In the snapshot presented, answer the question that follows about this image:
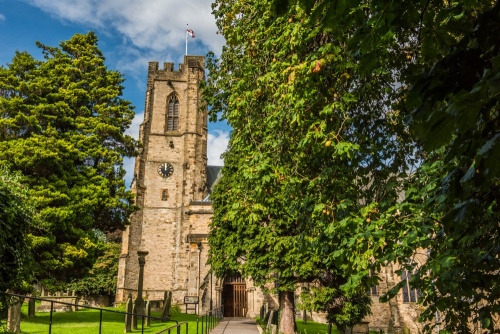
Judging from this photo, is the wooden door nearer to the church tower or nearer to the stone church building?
the stone church building

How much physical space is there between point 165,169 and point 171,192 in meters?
2.21

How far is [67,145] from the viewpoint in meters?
17.8

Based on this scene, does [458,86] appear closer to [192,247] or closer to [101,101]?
[101,101]

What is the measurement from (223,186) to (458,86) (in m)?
21.7

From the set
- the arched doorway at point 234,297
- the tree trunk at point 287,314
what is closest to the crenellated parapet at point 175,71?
the arched doorway at point 234,297

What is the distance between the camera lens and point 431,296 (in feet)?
16.1

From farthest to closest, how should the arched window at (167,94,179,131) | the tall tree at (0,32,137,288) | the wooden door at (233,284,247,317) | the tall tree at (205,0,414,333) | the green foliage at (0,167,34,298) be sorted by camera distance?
the arched window at (167,94,179,131) < the wooden door at (233,284,247,317) < the tall tree at (0,32,137,288) < the green foliage at (0,167,34,298) < the tall tree at (205,0,414,333)

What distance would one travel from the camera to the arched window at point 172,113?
3812 centimetres

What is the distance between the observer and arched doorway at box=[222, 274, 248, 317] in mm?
30797

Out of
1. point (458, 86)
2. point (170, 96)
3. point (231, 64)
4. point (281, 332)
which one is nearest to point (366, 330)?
point (281, 332)

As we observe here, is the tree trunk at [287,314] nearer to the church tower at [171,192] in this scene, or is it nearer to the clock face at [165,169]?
the church tower at [171,192]

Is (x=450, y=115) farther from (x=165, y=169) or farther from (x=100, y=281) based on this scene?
(x=100, y=281)

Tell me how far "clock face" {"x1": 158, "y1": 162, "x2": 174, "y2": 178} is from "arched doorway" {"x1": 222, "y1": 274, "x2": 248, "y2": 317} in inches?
427

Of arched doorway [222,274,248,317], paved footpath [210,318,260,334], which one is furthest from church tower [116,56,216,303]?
paved footpath [210,318,260,334]
